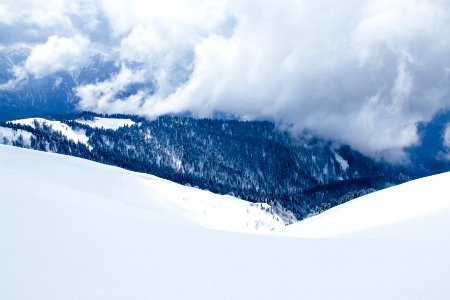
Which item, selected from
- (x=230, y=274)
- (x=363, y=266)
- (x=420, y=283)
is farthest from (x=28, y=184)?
(x=420, y=283)

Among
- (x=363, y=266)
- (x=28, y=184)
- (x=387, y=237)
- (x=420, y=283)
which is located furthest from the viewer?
(x=28, y=184)

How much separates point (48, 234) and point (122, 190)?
174 feet

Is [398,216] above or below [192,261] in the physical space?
above

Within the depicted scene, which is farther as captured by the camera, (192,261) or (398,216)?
(398,216)

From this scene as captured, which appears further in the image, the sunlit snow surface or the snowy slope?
the snowy slope

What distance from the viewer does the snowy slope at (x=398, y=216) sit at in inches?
1042

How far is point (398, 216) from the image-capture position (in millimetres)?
33719

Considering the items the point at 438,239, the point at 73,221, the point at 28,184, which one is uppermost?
the point at 28,184

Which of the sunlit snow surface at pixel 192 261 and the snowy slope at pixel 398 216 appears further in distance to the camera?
the snowy slope at pixel 398 216

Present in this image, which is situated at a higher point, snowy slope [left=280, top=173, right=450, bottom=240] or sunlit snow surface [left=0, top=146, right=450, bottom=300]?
snowy slope [left=280, top=173, right=450, bottom=240]

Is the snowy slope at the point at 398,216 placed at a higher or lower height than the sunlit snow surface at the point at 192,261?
higher

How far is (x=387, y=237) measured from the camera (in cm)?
2475

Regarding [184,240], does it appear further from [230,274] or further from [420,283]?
[420,283]

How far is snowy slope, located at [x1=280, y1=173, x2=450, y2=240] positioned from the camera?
26.5 metres
